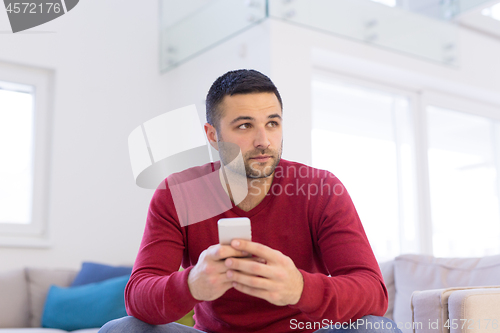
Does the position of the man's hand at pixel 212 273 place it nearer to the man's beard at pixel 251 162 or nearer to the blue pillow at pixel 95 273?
the man's beard at pixel 251 162

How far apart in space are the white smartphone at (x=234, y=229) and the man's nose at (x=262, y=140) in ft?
1.40

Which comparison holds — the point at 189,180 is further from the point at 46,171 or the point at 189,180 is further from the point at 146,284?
the point at 46,171

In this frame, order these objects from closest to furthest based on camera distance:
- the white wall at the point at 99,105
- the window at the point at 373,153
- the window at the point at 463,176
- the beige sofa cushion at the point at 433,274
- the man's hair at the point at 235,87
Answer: the man's hair at the point at 235,87 < the beige sofa cushion at the point at 433,274 < the white wall at the point at 99,105 < the window at the point at 373,153 < the window at the point at 463,176

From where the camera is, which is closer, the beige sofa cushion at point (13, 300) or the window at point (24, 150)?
the beige sofa cushion at point (13, 300)

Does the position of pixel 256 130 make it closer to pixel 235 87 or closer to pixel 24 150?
pixel 235 87

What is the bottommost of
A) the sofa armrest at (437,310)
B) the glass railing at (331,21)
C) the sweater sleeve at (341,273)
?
the sofa armrest at (437,310)

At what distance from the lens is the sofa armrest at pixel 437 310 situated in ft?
4.46

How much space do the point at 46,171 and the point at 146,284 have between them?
2.39 m

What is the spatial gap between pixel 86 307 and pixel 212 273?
181cm

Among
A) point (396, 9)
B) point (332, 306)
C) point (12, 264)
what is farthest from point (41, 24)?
point (332, 306)

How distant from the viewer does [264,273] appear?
0.97 metres

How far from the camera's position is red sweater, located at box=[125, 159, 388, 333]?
1112mm

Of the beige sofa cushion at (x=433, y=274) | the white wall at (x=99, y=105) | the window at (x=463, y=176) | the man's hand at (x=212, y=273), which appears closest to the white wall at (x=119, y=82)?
the white wall at (x=99, y=105)

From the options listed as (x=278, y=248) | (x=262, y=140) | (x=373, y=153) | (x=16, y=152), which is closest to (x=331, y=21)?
(x=373, y=153)
